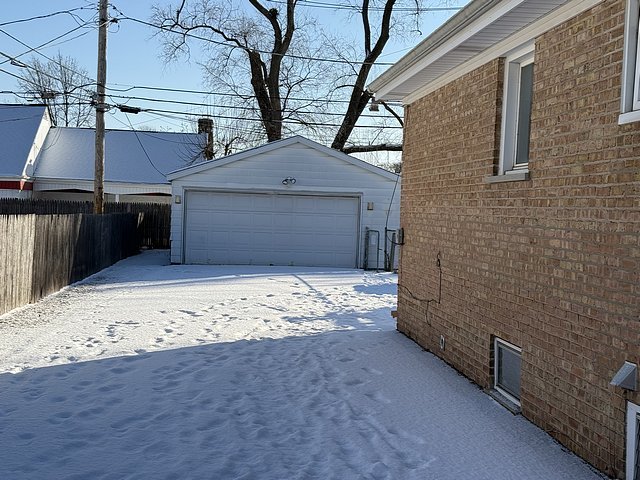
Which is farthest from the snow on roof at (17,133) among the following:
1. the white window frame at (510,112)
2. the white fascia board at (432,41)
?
the white window frame at (510,112)

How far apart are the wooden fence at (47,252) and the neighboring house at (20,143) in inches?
569

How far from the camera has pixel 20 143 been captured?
33719 mm

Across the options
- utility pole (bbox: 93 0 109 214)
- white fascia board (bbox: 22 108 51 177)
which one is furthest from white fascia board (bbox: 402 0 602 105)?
white fascia board (bbox: 22 108 51 177)

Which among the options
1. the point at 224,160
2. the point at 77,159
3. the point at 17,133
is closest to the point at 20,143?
the point at 17,133

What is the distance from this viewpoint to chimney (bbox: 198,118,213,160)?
35344 mm

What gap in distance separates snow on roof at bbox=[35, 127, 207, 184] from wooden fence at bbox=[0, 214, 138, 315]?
15.1 meters

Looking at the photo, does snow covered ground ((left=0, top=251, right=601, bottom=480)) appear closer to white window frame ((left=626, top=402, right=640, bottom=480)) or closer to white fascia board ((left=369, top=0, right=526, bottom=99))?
white window frame ((left=626, top=402, right=640, bottom=480))

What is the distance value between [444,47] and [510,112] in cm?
106

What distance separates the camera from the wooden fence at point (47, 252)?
10.6 meters

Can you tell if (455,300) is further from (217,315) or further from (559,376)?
(217,315)

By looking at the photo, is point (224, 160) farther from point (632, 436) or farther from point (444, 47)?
point (632, 436)

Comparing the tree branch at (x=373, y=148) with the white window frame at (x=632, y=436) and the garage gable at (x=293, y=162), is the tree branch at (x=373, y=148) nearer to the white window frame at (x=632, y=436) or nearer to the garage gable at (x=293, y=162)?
the garage gable at (x=293, y=162)

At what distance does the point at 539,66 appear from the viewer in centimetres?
591

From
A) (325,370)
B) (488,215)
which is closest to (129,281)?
(325,370)
